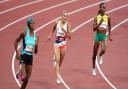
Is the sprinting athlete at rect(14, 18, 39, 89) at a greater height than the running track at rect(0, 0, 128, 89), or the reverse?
the sprinting athlete at rect(14, 18, 39, 89)

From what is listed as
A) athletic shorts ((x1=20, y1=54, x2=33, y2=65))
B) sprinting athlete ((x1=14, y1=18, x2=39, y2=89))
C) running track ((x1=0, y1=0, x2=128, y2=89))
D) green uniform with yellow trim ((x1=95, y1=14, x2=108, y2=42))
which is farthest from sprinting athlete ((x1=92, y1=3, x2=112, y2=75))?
athletic shorts ((x1=20, y1=54, x2=33, y2=65))

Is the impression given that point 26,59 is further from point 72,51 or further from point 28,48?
point 72,51

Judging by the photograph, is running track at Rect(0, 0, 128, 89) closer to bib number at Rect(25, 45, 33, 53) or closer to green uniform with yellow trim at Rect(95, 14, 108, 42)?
green uniform with yellow trim at Rect(95, 14, 108, 42)

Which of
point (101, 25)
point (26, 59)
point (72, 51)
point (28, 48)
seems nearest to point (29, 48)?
point (28, 48)

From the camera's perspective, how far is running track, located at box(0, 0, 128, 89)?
1594 cm

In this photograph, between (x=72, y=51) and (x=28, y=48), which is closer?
(x=28, y=48)

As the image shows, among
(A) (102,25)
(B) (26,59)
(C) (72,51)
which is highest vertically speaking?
(B) (26,59)

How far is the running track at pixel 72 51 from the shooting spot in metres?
15.9

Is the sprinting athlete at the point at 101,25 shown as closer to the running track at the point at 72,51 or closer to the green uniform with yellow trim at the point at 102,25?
the green uniform with yellow trim at the point at 102,25

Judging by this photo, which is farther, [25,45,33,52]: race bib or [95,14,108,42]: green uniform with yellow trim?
[95,14,108,42]: green uniform with yellow trim

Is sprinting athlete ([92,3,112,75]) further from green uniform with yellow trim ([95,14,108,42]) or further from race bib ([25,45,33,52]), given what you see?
race bib ([25,45,33,52])

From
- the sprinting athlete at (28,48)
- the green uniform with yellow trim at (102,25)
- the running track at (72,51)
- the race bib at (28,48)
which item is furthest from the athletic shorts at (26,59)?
the green uniform with yellow trim at (102,25)

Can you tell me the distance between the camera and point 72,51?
1906cm

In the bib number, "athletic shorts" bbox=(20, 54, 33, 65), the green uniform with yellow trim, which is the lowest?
the green uniform with yellow trim
